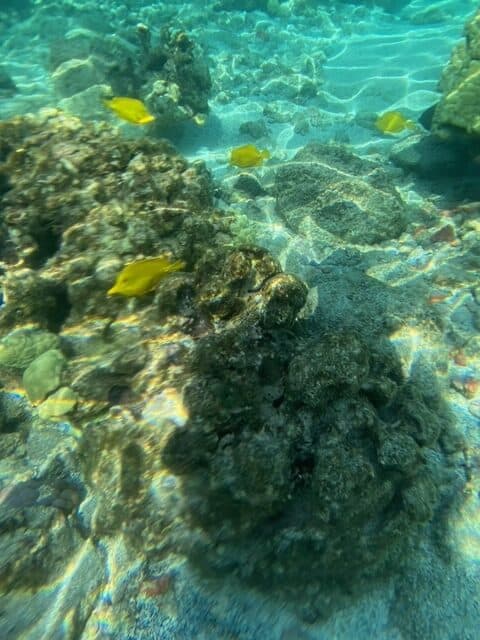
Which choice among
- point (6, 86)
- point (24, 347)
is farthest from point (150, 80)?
point (24, 347)

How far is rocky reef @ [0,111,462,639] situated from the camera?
228 centimetres

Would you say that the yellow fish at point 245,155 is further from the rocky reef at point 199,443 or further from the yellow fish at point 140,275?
the yellow fish at point 140,275

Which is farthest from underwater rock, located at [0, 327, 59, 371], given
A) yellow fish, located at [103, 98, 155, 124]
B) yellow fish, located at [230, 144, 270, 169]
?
yellow fish, located at [230, 144, 270, 169]

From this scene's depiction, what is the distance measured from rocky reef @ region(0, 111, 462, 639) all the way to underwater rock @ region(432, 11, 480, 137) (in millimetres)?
4159

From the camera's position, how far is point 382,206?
5.32 m

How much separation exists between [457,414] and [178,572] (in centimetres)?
244

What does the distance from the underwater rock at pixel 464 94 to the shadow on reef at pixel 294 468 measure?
4.61 metres

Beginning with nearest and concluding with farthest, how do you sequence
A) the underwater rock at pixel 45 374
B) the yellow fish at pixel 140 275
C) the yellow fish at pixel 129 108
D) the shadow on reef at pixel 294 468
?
the shadow on reef at pixel 294 468, the yellow fish at pixel 140 275, the underwater rock at pixel 45 374, the yellow fish at pixel 129 108

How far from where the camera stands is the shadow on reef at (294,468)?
226 cm

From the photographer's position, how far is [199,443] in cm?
229

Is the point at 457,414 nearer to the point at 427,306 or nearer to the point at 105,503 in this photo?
the point at 427,306

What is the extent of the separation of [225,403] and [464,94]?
222 inches

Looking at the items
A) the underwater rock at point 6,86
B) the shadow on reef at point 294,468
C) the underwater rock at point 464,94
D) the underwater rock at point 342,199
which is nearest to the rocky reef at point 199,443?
the shadow on reef at point 294,468

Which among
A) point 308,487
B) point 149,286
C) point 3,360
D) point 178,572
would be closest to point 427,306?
point 308,487
